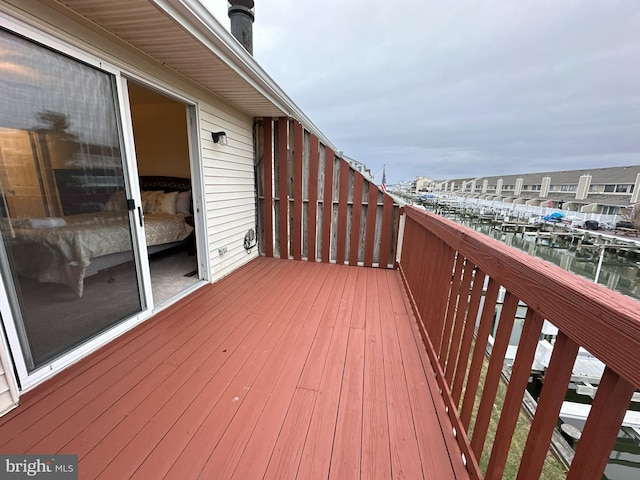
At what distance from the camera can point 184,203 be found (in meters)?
4.37

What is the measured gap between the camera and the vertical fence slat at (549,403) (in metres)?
0.72

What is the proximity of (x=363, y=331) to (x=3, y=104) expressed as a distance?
115 inches

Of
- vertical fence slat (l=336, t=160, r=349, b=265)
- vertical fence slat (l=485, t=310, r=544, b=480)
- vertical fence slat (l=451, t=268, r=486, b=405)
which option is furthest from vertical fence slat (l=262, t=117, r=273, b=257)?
vertical fence slat (l=485, t=310, r=544, b=480)

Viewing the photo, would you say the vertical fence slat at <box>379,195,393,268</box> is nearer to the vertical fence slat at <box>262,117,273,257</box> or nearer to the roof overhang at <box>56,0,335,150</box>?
the vertical fence slat at <box>262,117,273,257</box>

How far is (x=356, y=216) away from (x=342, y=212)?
252 mm

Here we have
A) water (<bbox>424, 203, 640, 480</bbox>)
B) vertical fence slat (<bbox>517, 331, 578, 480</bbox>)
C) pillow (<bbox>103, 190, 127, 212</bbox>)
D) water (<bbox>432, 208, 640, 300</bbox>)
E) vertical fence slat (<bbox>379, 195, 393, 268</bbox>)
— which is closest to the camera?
vertical fence slat (<bbox>517, 331, 578, 480</bbox>)

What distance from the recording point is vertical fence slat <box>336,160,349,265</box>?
4277mm

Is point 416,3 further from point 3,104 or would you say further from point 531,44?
point 3,104

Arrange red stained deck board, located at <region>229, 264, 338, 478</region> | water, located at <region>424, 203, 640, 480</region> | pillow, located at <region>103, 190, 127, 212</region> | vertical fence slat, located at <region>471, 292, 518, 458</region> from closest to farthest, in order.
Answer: vertical fence slat, located at <region>471, 292, 518, 458</region> < red stained deck board, located at <region>229, 264, 338, 478</region> < pillow, located at <region>103, 190, 127, 212</region> < water, located at <region>424, 203, 640, 480</region>

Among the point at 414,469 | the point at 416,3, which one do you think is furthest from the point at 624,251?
the point at 414,469

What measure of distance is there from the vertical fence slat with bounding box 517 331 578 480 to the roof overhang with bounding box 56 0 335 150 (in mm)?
2622

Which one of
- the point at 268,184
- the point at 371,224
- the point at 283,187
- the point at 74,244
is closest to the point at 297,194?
the point at 283,187

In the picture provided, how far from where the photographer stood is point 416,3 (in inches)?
184

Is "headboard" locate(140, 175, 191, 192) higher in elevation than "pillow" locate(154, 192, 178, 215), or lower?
higher
